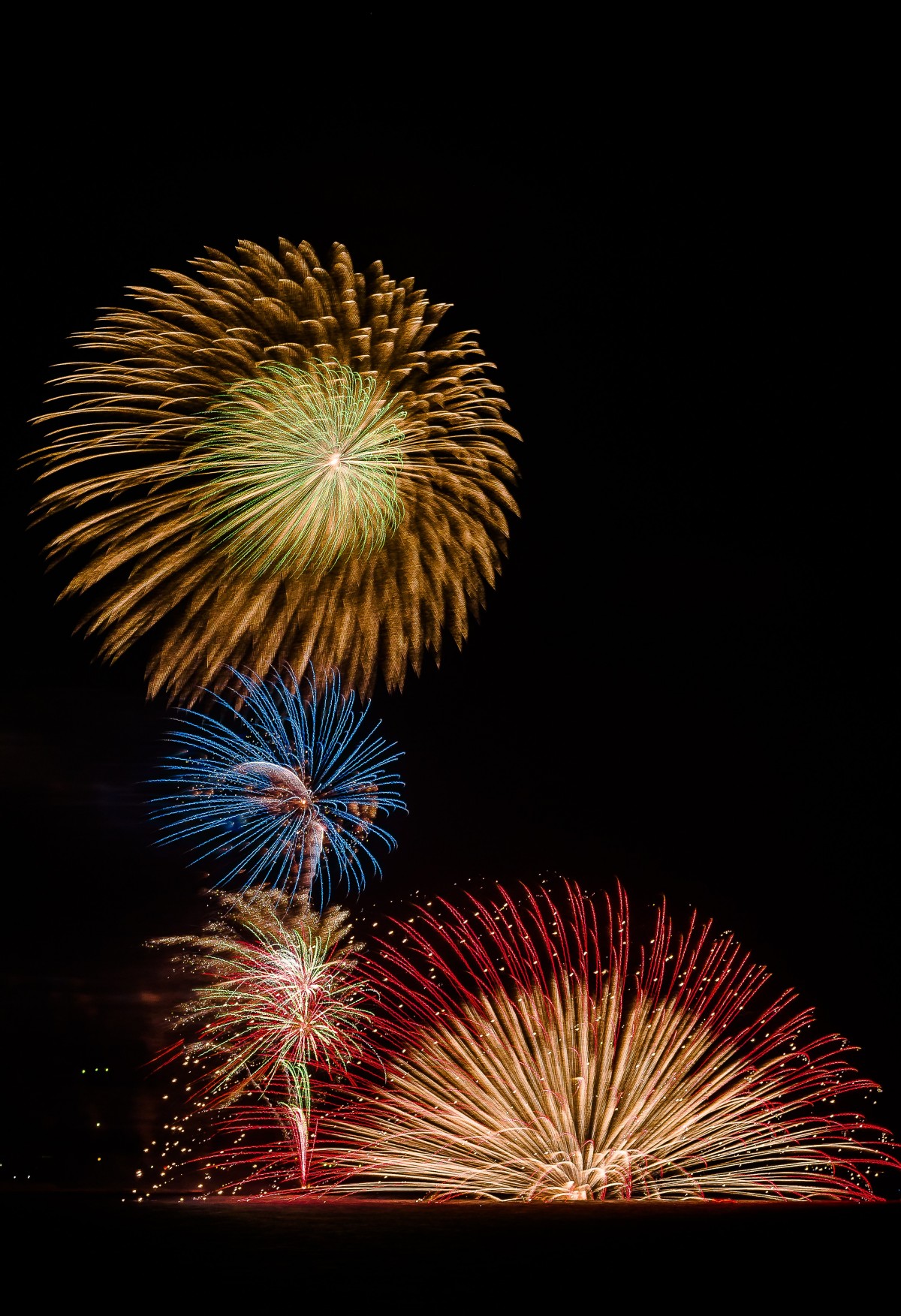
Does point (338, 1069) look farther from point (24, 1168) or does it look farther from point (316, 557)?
point (24, 1168)

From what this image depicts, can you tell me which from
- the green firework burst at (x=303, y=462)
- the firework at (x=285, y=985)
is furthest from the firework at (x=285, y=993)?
the green firework burst at (x=303, y=462)

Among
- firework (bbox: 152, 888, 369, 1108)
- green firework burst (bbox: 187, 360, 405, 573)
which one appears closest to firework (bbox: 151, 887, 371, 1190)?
firework (bbox: 152, 888, 369, 1108)

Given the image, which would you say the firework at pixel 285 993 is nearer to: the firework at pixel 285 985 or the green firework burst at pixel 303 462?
the firework at pixel 285 985

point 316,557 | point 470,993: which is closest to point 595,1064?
point 470,993

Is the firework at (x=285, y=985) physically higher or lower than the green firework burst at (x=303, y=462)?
lower

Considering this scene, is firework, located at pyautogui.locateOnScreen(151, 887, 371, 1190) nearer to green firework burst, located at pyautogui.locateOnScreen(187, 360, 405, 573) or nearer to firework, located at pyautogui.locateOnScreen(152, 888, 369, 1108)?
firework, located at pyautogui.locateOnScreen(152, 888, 369, 1108)

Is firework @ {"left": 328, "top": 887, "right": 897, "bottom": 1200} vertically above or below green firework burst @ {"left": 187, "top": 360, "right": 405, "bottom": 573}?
below

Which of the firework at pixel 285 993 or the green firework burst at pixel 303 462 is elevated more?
the green firework burst at pixel 303 462

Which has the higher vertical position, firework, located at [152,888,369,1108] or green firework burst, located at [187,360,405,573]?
green firework burst, located at [187,360,405,573]
